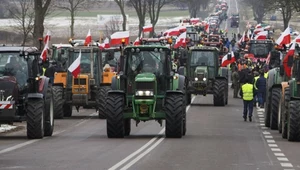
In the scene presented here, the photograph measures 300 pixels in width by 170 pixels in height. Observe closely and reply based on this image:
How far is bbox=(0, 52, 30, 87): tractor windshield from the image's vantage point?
25891mm

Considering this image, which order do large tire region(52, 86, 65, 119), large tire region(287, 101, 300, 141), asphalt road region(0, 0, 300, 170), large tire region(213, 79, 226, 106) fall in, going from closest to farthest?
asphalt road region(0, 0, 300, 170)
large tire region(287, 101, 300, 141)
large tire region(52, 86, 65, 119)
large tire region(213, 79, 226, 106)

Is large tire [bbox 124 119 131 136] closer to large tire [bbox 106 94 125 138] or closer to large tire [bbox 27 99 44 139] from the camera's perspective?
large tire [bbox 106 94 125 138]

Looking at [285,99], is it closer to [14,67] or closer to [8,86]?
[14,67]

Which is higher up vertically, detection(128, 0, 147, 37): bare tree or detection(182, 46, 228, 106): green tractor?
detection(128, 0, 147, 37): bare tree

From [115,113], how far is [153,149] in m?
3.68

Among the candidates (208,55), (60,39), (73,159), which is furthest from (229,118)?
(60,39)

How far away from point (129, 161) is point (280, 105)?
35.2 ft

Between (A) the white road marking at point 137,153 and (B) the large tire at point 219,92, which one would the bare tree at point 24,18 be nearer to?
(B) the large tire at point 219,92

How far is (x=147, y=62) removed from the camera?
1077 inches

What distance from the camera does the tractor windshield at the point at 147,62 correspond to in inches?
1076

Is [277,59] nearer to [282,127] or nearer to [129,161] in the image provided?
[282,127]

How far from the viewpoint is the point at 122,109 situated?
86.1ft

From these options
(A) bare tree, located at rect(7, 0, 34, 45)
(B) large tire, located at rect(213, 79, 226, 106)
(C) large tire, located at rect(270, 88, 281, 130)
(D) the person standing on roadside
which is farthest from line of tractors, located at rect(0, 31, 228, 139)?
(A) bare tree, located at rect(7, 0, 34, 45)

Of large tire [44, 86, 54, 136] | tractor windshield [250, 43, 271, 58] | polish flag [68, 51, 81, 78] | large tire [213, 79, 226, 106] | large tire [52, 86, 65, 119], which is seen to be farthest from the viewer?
tractor windshield [250, 43, 271, 58]
